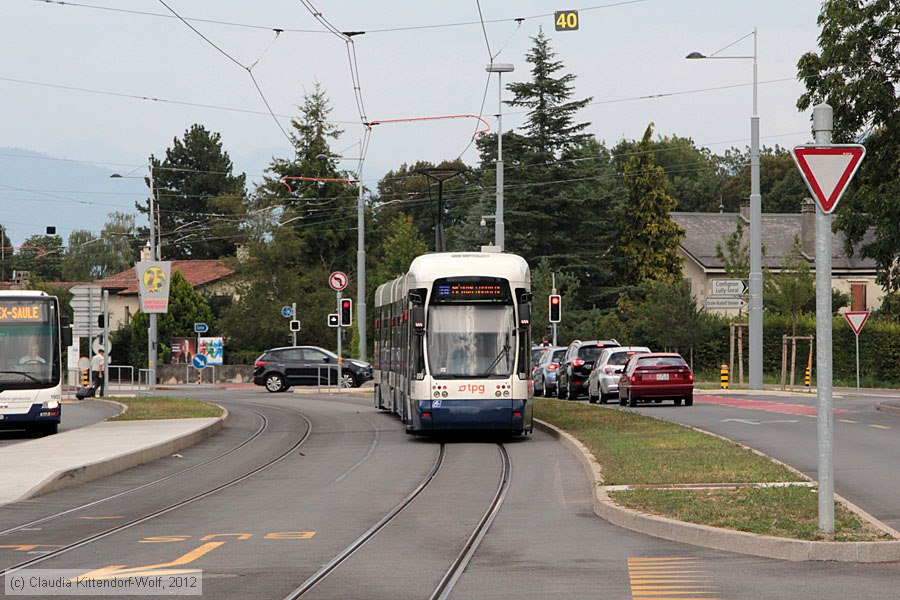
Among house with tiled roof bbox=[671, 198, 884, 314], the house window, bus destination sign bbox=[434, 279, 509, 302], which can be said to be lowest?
bus destination sign bbox=[434, 279, 509, 302]

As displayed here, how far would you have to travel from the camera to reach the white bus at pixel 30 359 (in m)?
28.0

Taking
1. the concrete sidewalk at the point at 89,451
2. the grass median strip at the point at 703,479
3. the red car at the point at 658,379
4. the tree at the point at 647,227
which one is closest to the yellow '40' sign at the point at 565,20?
the red car at the point at 658,379

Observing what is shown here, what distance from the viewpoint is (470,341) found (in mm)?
24953

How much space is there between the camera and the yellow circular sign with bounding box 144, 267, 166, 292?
45750 millimetres

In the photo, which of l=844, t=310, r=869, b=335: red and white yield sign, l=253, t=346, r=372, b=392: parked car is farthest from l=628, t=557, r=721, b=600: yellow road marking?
l=253, t=346, r=372, b=392: parked car

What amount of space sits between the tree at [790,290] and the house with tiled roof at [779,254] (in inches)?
477

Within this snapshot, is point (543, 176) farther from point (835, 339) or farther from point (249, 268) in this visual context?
point (835, 339)

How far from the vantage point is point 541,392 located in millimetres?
49938

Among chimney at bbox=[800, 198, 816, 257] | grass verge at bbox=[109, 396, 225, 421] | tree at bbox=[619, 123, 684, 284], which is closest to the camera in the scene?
grass verge at bbox=[109, 396, 225, 421]

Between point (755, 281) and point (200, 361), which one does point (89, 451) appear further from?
point (200, 361)

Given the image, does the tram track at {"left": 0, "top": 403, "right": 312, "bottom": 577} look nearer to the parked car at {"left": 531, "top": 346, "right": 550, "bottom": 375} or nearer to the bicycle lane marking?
the bicycle lane marking

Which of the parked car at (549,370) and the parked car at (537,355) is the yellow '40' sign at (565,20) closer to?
the parked car at (549,370)

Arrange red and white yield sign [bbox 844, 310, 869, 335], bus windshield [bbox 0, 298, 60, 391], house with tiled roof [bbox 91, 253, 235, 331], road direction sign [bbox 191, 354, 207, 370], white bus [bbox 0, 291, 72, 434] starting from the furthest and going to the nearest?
house with tiled roof [bbox 91, 253, 235, 331] → road direction sign [bbox 191, 354, 207, 370] → red and white yield sign [bbox 844, 310, 869, 335] → bus windshield [bbox 0, 298, 60, 391] → white bus [bbox 0, 291, 72, 434]

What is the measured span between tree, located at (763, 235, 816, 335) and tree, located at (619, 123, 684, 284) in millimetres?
13674
